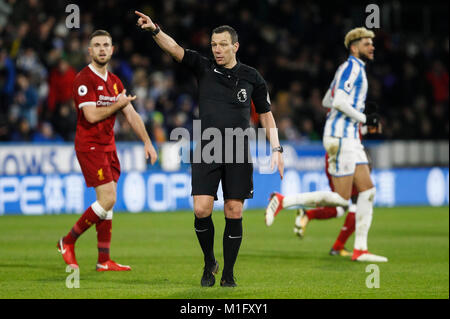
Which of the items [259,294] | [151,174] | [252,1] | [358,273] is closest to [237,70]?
[259,294]

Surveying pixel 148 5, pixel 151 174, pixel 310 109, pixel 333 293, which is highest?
pixel 148 5

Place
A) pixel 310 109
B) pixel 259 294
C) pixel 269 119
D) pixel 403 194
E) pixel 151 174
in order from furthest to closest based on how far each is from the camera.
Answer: pixel 310 109
pixel 403 194
pixel 151 174
pixel 269 119
pixel 259 294

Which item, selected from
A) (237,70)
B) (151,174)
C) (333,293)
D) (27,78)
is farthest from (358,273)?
(27,78)

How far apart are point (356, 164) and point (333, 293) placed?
9.42ft

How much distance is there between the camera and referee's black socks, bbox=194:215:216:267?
7.38 m

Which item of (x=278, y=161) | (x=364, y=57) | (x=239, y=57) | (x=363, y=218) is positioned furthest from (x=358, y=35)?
(x=239, y=57)

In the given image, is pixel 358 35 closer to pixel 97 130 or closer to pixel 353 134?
pixel 353 134

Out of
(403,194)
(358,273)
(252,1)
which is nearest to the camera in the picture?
(358,273)

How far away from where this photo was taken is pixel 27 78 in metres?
17.6

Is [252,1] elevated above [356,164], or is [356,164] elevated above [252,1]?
[252,1]

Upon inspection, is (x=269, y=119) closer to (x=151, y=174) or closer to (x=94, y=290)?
(x=94, y=290)

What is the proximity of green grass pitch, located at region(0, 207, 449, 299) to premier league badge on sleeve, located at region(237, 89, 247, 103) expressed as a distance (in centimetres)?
167

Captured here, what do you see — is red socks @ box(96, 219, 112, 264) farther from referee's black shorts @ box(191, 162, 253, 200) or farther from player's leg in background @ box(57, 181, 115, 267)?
referee's black shorts @ box(191, 162, 253, 200)

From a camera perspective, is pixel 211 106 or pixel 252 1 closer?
pixel 211 106
